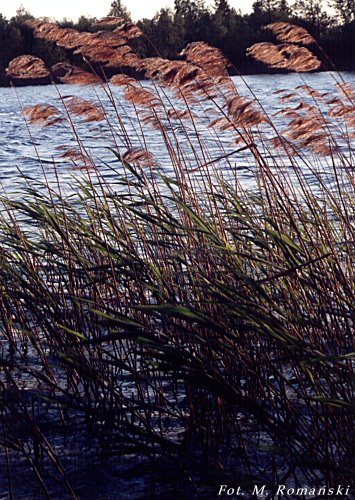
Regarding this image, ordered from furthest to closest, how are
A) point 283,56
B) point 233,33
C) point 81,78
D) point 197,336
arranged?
1. point 233,33
2. point 283,56
3. point 81,78
4. point 197,336

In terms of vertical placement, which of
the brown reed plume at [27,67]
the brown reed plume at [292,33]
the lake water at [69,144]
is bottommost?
the lake water at [69,144]

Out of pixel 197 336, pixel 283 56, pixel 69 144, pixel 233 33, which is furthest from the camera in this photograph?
pixel 233 33

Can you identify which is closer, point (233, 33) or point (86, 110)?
point (86, 110)

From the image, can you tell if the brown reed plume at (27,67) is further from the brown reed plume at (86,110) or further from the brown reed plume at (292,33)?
the brown reed plume at (292,33)

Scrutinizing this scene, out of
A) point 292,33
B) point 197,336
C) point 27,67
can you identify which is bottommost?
point 197,336

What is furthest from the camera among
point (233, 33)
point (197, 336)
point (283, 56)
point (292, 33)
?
point (233, 33)

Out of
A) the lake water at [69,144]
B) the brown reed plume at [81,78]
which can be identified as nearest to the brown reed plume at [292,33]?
the brown reed plume at [81,78]

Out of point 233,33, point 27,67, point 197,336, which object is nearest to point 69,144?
point 27,67

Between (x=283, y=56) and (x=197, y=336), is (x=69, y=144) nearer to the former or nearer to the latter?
(x=283, y=56)

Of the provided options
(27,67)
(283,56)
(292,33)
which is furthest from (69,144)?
(292,33)

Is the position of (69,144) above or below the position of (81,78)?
below

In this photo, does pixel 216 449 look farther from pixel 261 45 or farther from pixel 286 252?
pixel 261 45

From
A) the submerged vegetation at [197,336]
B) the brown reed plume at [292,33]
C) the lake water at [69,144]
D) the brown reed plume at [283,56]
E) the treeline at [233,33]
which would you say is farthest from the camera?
the treeline at [233,33]

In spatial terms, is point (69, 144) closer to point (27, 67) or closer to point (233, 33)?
point (27, 67)
